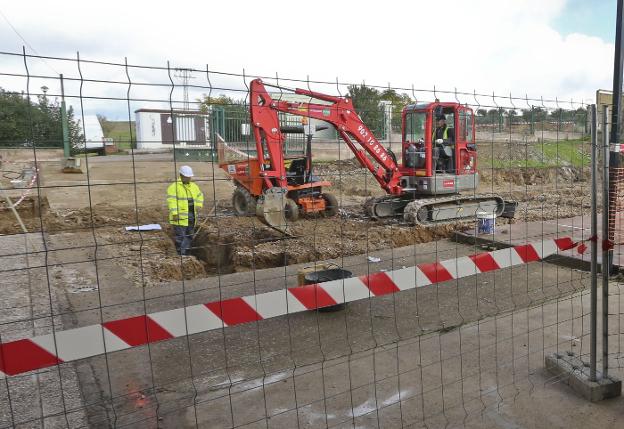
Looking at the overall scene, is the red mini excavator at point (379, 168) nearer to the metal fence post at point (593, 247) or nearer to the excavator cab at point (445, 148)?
the excavator cab at point (445, 148)

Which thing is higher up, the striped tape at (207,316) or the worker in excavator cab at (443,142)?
the worker in excavator cab at (443,142)

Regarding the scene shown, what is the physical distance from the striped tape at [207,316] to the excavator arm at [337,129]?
246 inches

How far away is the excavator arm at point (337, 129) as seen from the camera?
1006cm

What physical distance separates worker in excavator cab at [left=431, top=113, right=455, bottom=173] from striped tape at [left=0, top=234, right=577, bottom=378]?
7562 millimetres

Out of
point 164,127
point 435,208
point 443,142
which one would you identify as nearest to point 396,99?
point 164,127

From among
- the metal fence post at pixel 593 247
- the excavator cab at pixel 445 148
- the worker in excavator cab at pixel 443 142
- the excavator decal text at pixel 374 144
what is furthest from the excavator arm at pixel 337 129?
the metal fence post at pixel 593 247

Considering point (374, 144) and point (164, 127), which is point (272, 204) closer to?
point (374, 144)

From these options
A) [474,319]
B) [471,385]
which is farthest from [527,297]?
[471,385]

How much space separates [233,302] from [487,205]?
11.3 meters

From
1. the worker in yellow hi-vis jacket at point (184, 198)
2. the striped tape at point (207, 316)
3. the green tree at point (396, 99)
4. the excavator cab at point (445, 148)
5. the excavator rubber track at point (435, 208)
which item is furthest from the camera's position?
the excavator rubber track at point (435, 208)

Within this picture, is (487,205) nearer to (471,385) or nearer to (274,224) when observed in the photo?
(274,224)

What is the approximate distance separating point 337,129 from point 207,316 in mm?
8909

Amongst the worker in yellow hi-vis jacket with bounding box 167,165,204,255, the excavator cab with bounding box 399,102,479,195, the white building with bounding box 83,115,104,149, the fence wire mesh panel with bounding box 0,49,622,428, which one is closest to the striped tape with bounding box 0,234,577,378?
the fence wire mesh panel with bounding box 0,49,622,428

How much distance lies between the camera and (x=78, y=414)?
346 centimetres
